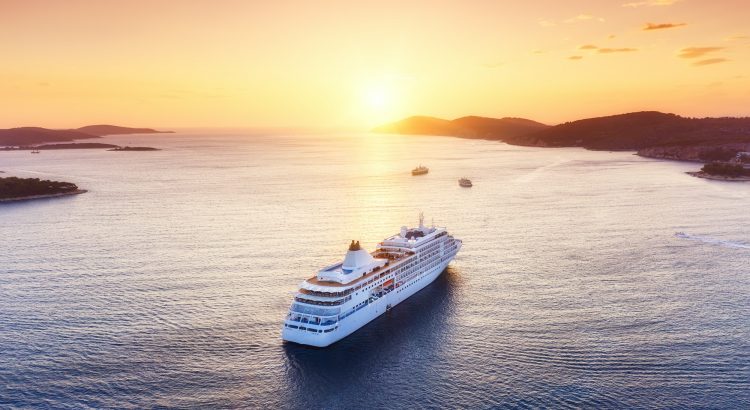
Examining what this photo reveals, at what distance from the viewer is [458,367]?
113 feet

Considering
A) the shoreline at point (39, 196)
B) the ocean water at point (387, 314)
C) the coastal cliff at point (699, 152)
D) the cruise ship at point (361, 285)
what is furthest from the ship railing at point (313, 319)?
the coastal cliff at point (699, 152)

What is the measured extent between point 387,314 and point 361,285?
15.5 ft

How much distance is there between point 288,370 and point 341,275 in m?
9.40

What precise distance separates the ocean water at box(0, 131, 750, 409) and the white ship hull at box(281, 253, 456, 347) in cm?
72

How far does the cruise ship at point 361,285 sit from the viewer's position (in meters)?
38.0

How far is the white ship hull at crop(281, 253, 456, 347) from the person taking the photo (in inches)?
1471

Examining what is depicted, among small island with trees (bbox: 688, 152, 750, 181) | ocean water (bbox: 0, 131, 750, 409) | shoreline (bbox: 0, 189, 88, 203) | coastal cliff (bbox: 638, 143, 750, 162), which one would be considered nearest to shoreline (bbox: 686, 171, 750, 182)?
small island with trees (bbox: 688, 152, 750, 181)

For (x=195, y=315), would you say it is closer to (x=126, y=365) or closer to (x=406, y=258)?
(x=126, y=365)

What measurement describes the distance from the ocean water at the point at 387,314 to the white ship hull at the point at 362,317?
2.35ft

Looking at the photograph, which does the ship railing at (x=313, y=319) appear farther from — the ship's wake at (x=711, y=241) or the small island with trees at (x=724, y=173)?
the small island with trees at (x=724, y=173)

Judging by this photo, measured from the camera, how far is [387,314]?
4456 cm

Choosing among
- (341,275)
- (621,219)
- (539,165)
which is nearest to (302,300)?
(341,275)

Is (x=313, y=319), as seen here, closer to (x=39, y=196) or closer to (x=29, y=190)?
(x=39, y=196)

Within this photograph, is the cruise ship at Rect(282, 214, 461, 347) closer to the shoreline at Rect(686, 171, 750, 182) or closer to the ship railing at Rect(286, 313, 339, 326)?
the ship railing at Rect(286, 313, 339, 326)
